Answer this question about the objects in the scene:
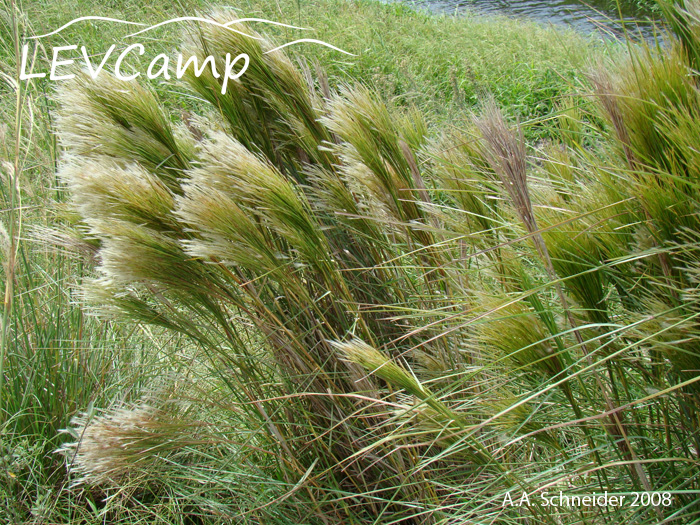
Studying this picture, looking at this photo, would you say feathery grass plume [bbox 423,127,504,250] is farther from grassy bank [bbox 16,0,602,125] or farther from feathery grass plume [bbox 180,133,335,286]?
grassy bank [bbox 16,0,602,125]

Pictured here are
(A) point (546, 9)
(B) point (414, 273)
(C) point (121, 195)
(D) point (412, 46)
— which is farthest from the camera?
(A) point (546, 9)

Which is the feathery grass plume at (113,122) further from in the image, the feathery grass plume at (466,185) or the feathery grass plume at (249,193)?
the feathery grass plume at (466,185)

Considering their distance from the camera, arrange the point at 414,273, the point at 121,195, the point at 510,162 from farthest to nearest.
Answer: the point at 414,273, the point at 121,195, the point at 510,162

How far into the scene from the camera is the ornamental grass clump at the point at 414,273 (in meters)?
0.86

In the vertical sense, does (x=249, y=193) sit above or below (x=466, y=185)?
above

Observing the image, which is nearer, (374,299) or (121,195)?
(121,195)

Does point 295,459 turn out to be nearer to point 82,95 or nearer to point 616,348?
point 616,348

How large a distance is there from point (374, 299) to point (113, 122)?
0.69 meters

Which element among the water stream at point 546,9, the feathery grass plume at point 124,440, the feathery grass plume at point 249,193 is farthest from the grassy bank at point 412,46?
the feathery grass plume at point 124,440

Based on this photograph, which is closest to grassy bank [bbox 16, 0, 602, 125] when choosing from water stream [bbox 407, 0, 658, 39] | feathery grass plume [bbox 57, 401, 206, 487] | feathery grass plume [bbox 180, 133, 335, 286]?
water stream [bbox 407, 0, 658, 39]

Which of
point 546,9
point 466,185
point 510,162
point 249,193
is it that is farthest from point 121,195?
point 546,9

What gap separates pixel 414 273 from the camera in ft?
5.20

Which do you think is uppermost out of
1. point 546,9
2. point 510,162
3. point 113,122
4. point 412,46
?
point 546,9

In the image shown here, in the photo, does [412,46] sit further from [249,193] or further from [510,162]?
[510,162]
